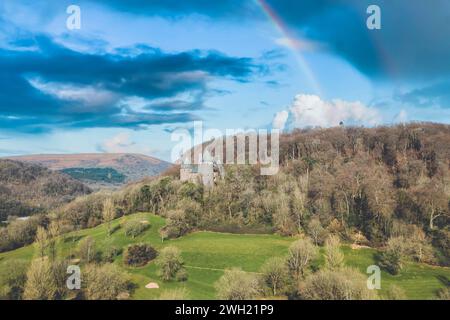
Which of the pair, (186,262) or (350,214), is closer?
(186,262)

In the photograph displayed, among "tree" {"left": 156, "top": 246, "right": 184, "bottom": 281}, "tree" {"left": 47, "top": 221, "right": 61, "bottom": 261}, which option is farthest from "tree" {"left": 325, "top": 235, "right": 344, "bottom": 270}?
"tree" {"left": 47, "top": 221, "right": 61, "bottom": 261}

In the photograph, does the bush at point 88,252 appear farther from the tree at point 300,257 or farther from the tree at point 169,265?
the tree at point 300,257

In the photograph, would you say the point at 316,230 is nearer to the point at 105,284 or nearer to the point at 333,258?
the point at 333,258

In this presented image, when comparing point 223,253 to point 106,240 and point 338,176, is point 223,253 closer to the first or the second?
point 106,240

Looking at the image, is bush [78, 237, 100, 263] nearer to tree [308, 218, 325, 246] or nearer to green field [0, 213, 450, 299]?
green field [0, 213, 450, 299]

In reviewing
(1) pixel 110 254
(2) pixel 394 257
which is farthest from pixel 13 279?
(2) pixel 394 257
